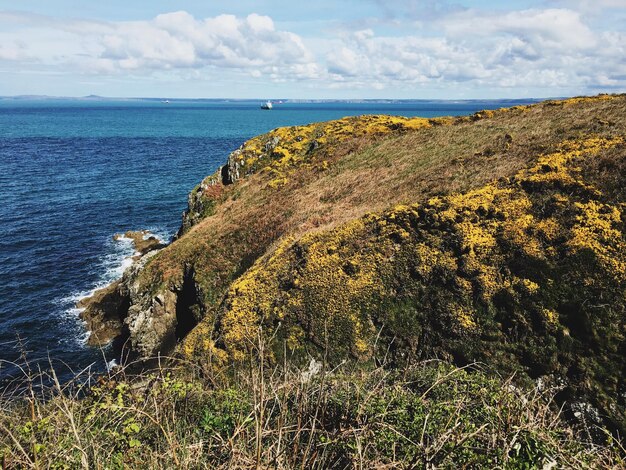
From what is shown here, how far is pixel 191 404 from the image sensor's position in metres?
11.5

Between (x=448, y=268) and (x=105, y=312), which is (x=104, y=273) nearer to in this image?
(x=105, y=312)

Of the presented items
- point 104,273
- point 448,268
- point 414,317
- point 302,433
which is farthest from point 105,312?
point 302,433

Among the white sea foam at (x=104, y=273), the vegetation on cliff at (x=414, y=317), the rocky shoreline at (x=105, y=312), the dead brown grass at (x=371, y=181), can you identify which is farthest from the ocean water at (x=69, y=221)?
the dead brown grass at (x=371, y=181)

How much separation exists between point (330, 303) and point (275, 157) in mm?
31607

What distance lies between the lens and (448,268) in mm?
19172

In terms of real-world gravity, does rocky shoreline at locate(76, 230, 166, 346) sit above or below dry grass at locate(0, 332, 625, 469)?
below

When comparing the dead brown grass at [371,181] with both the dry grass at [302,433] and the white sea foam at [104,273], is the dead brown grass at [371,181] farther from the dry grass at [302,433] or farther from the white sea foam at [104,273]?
the dry grass at [302,433]

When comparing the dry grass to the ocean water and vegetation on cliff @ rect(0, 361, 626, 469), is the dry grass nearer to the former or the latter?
vegetation on cliff @ rect(0, 361, 626, 469)

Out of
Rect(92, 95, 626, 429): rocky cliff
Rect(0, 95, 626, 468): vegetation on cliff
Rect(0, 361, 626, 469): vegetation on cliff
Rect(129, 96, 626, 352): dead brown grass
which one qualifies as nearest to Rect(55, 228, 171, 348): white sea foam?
Rect(0, 95, 626, 468): vegetation on cliff

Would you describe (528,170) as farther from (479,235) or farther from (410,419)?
(410,419)

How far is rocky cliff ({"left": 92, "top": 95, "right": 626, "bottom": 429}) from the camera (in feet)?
51.5

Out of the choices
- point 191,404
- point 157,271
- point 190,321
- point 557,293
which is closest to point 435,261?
point 557,293

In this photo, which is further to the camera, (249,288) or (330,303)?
(249,288)

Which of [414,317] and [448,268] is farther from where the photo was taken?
[448,268]
